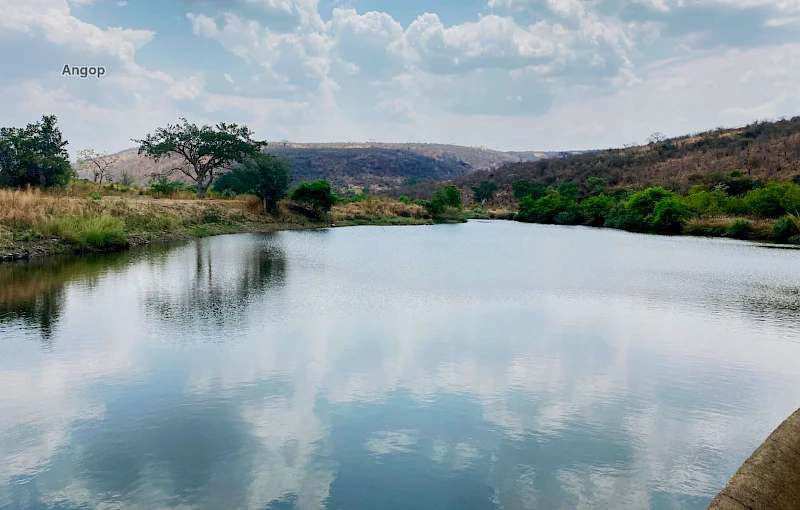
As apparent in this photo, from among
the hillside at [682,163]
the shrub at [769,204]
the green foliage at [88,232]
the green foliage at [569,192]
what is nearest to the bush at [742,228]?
the shrub at [769,204]

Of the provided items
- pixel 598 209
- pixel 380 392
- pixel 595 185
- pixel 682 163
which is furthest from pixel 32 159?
pixel 682 163

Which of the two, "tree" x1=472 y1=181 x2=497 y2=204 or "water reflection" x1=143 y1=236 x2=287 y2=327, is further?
"tree" x1=472 y1=181 x2=497 y2=204

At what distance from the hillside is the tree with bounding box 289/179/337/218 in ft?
124

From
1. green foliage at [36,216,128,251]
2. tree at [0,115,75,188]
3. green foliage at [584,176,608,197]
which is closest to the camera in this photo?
green foliage at [36,216,128,251]

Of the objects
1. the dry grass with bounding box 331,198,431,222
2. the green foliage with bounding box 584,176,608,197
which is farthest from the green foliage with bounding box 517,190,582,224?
the dry grass with bounding box 331,198,431,222

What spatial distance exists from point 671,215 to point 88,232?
41359 millimetres

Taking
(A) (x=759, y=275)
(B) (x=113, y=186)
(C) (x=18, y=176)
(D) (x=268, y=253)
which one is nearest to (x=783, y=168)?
(A) (x=759, y=275)

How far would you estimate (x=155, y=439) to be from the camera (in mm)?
6645

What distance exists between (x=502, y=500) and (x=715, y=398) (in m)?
4.68

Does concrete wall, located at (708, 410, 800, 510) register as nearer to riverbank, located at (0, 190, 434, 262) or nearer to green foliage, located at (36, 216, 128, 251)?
riverbank, located at (0, 190, 434, 262)

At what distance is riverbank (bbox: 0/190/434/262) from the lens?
22.2 meters

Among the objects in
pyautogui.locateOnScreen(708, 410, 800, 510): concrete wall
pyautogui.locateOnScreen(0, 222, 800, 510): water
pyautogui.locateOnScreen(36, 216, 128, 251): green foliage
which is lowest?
pyautogui.locateOnScreen(0, 222, 800, 510): water

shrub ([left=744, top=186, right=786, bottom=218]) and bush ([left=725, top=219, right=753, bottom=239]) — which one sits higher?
shrub ([left=744, top=186, right=786, bottom=218])

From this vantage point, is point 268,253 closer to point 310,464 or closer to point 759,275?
point 759,275
